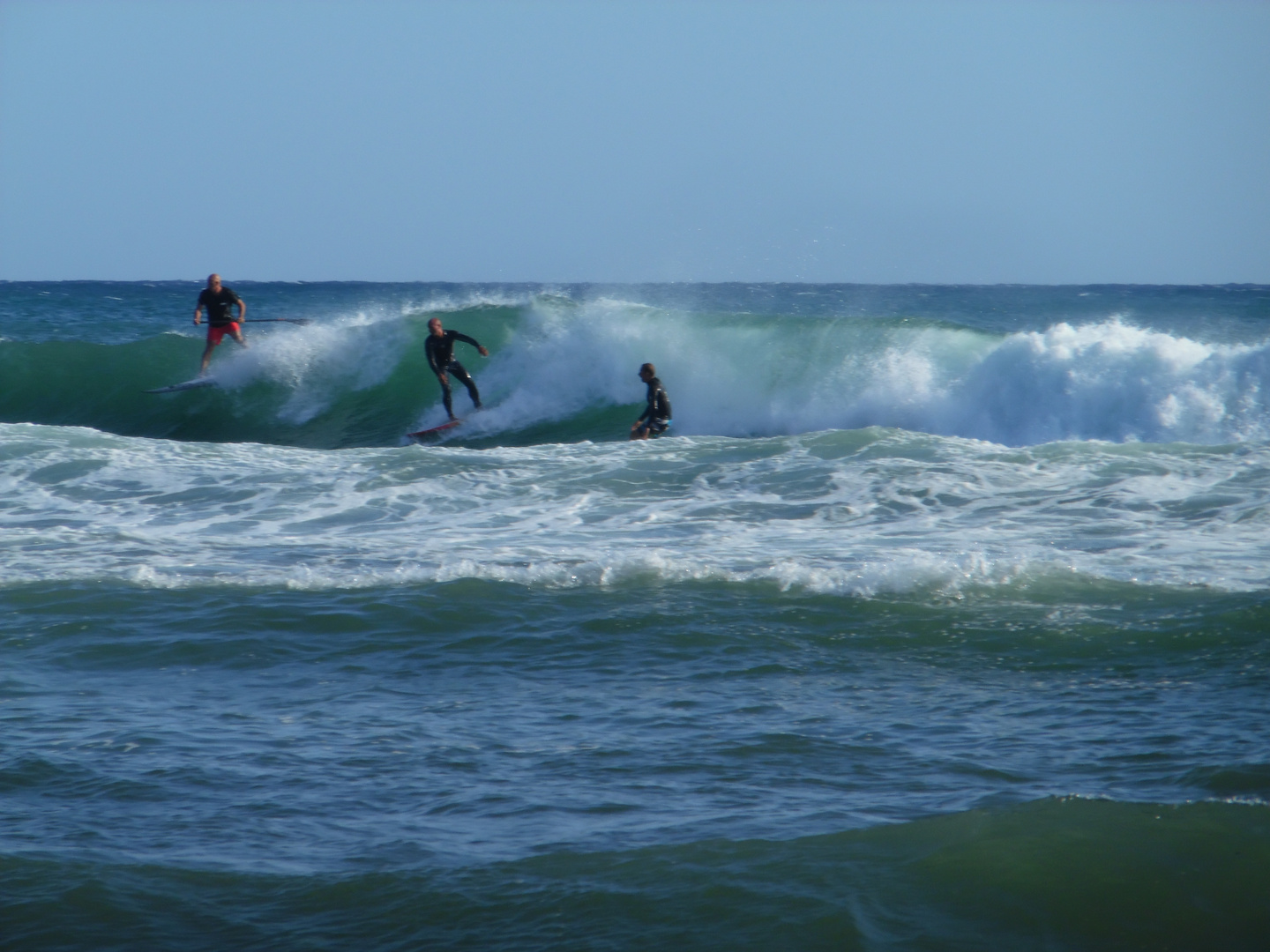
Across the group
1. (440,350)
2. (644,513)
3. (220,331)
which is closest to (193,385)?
(220,331)

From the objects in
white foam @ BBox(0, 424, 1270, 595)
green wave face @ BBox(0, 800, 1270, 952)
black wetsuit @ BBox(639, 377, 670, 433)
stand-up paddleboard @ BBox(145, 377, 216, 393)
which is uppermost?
black wetsuit @ BBox(639, 377, 670, 433)

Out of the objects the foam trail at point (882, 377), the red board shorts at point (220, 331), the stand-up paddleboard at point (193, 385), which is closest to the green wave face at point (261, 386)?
the stand-up paddleboard at point (193, 385)

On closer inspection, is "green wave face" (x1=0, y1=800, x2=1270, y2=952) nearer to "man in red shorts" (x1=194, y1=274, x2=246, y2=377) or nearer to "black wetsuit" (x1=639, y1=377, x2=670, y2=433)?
"black wetsuit" (x1=639, y1=377, x2=670, y2=433)

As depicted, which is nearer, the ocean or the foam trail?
the ocean

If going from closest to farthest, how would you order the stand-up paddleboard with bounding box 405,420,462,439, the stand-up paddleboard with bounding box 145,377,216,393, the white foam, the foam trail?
the white foam, the foam trail, the stand-up paddleboard with bounding box 405,420,462,439, the stand-up paddleboard with bounding box 145,377,216,393

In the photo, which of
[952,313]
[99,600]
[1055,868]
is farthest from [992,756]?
[952,313]

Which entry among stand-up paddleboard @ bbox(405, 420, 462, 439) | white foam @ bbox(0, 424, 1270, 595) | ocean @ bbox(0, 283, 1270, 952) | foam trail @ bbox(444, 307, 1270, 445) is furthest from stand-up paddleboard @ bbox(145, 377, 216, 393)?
white foam @ bbox(0, 424, 1270, 595)

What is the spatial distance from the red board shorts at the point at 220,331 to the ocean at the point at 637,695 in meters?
3.70

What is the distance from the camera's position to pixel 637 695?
5.89m

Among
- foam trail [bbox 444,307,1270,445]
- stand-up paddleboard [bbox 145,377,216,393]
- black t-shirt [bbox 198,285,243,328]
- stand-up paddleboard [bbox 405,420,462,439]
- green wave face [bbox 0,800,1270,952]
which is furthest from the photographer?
stand-up paddleboard [bbox 145,377,216,393]

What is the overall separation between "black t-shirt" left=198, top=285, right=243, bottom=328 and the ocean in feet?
12.2

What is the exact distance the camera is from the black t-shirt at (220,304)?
17281mm

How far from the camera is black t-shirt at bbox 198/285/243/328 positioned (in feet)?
56.7

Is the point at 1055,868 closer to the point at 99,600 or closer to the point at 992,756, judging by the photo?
the point at 992,756
